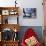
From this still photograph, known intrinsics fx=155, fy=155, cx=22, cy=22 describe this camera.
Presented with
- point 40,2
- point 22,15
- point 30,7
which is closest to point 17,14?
point 22,15

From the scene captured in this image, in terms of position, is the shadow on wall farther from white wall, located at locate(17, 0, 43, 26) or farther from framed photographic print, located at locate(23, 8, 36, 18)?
framed photographic print, located at locate(23, 8, 36, 18)

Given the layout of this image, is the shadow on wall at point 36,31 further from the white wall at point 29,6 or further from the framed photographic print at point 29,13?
the framed photographic print at point 29,13

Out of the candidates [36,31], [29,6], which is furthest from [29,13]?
[36,31]

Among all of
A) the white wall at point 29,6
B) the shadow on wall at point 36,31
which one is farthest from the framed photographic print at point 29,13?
the shadow on wall at point 36,31

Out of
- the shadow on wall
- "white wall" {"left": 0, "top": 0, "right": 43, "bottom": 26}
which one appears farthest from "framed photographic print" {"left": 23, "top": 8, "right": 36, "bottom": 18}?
the shadow on wall

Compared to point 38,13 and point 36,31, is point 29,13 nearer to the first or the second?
point 38,13

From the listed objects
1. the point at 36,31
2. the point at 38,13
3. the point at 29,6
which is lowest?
the point at 36,31

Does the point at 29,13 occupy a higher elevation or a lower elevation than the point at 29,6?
lower

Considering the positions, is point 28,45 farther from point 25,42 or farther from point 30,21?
point 30,21

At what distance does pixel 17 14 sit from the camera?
16.3ft

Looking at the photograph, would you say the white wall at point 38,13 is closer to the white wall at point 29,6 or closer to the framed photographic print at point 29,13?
the white wall at point 29,6

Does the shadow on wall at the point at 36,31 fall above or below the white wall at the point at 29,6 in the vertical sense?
below

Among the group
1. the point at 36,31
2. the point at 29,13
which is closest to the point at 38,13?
the point at 29,13

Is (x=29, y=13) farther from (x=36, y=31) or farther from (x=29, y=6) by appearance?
(x=36, y=31)
